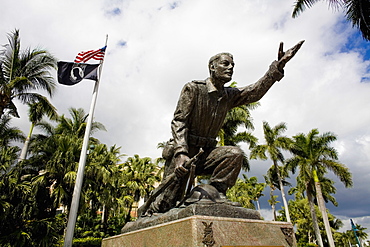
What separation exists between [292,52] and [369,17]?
11.6 meters

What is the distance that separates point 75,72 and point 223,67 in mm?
11138

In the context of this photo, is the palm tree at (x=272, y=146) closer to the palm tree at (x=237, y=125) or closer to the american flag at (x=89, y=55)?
the palm tree at (x=237, y=125)

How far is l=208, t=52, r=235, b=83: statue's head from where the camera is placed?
3.24 meters

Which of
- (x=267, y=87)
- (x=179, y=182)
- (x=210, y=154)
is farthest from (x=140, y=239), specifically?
(x=267, y=87)

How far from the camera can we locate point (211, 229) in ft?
7.15

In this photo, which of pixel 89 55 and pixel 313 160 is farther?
pixel 313 160

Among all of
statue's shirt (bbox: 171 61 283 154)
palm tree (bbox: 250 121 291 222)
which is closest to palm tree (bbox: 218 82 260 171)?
palm tree (bbox: 250 121 291 222)

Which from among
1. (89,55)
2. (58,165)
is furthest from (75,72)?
(58,165)

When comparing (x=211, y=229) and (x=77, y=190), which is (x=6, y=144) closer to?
(x=77, y=190)

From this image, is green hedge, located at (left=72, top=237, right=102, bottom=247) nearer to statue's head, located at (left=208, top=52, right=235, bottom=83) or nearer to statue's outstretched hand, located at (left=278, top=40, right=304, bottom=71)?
statue's head, located at (left=208, top=52, right=235, bottom=83)

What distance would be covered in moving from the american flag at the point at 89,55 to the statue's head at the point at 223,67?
11379 millimetres

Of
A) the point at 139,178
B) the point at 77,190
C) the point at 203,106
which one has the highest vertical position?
the point at 139,178

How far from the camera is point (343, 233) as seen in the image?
2201 inches

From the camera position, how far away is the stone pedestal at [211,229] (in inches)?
84.5
